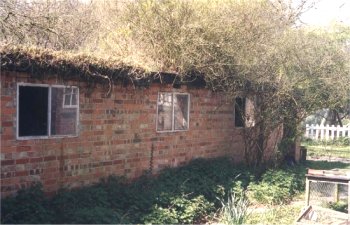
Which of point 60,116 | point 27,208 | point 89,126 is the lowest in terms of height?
point 27,208

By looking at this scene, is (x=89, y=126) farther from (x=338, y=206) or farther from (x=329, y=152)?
(x=329, y=152)

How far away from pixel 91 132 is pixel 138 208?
155cm

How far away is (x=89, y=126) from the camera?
25.0 ft

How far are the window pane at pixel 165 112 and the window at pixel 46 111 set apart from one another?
2.35 meters

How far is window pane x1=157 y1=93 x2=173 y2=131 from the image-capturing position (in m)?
9.34

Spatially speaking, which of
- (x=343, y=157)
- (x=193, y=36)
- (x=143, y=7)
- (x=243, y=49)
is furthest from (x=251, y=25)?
(x=343, y=157)

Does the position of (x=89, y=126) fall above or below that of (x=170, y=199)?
above

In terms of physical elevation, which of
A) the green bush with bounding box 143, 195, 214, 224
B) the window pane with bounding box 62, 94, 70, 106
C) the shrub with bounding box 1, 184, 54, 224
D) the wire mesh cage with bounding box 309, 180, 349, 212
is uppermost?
the window pane with bounding box 62, 94, 70, 106

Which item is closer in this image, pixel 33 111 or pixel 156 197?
pixel 33 111

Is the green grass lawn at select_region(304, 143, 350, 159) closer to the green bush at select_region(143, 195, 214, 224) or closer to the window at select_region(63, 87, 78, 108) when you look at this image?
the green bush at select_region(143, 195, 214, 224)

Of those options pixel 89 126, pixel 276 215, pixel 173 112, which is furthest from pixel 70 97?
pixel 276 215

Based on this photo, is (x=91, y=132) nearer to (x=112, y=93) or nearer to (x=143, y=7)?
(x=112, y=93)

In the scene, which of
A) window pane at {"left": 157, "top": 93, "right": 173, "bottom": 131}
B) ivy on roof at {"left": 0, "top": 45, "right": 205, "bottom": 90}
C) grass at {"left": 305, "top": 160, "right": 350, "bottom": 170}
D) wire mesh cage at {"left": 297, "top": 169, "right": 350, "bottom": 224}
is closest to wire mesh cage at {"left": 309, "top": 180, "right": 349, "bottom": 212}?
wire mesh cage at {"left": 297, "top": 169, "right": 350, "bottom": 224}

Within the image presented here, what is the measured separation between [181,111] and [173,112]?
37 cm
